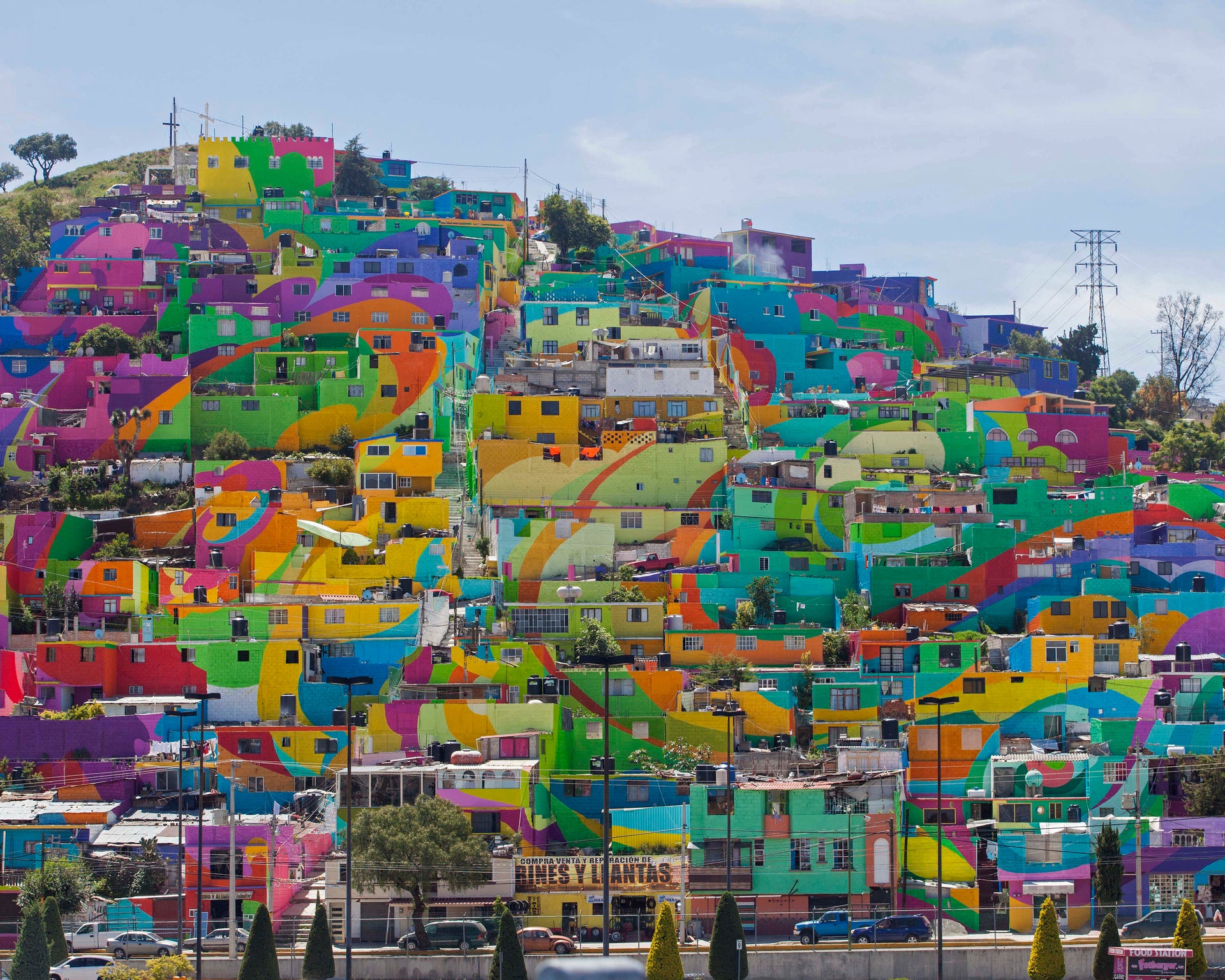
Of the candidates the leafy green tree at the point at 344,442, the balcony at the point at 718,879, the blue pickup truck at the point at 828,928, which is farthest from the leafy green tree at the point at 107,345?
the blue pickup truck at the point at 828,928

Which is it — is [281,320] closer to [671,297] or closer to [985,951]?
[671,297]

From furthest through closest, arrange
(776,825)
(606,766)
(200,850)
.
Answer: (776,825) → (200,850) → (606,766)

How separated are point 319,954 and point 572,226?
62.4 metres

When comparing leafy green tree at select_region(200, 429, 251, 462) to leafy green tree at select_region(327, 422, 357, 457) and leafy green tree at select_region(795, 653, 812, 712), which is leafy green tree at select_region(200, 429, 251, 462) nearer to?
leafy green tree at select_region(327, 422, 357, 457)

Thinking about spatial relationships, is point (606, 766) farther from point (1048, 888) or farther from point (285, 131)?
point (285, 131)

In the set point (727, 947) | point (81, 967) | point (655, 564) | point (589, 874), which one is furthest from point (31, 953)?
point (655, 564)

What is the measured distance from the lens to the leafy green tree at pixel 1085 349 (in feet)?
331

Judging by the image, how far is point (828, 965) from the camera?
133 feet

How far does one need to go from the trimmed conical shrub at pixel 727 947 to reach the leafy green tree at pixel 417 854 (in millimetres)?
5913

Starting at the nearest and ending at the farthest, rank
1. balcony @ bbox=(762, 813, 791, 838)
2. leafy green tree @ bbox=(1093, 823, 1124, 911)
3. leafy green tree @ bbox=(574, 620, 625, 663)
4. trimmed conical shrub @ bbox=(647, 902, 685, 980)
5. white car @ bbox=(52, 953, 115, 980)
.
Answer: trimmed conical shrub @ bbox=(647, 902, 685, 980) < white car @ bbox=(52, 953, 115, 980) < leafy green tree @ bbox=(1093, 823, 1124, 911) < balcony @ bbox=(762, 813, 791, 838) < leafy green tree @ bbox=(574, 620, 625, 663)

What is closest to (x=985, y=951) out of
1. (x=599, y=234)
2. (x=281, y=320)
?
(x=281, y=320)

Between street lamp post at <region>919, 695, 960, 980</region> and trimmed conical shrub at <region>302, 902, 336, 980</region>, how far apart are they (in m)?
11.5

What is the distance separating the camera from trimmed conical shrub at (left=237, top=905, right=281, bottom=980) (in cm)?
3694

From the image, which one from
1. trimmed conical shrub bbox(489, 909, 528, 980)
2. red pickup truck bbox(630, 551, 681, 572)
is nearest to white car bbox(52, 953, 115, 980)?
trimmed conical shrub bbox(489, 909, 528, 980)
